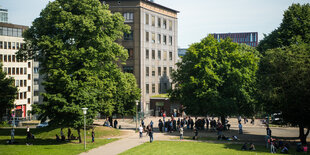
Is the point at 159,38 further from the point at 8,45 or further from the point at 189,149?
the point at 189,149

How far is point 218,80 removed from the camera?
148 feet

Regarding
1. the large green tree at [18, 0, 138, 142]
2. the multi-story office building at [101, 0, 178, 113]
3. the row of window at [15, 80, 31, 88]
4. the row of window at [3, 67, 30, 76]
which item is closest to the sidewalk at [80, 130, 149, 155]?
the large green tree at [18, 0, 138, 142]

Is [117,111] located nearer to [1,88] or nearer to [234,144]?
[1,88]

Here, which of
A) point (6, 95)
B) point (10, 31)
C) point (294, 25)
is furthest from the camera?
point (10, 31)

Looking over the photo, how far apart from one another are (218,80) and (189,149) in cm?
1612

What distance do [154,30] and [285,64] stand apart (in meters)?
47.8

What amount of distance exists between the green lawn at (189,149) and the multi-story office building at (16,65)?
59.6m

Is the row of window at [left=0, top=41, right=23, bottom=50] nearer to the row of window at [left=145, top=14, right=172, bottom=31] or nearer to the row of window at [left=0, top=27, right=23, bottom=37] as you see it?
the row of window at [left=0, top=27, right=23, bottom=37]

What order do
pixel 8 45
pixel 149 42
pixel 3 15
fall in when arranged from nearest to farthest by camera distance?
1. pixel 149 42
2. pixel 8 45
3. pixel 3 15

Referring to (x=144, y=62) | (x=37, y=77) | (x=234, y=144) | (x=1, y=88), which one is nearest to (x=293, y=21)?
(x=234, y=144)

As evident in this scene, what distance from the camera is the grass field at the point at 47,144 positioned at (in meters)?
30.6

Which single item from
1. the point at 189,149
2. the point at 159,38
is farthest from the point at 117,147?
the point at 159,38

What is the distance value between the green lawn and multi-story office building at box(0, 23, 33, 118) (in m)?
59.6

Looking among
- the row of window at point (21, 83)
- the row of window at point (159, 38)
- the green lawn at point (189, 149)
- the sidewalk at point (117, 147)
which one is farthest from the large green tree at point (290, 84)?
the row of window at point (21, 83)
